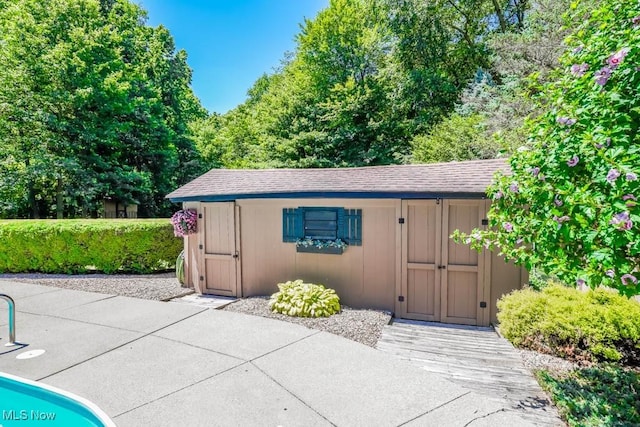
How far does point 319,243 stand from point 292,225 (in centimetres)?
73

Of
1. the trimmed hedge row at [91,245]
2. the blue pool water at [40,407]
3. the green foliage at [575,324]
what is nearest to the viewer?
the blue pool water at [40,407]

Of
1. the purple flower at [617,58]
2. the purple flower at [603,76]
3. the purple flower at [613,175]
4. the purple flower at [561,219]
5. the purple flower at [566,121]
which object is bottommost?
the purple flower at [561,219]

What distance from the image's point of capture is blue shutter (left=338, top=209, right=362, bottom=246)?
6688mm

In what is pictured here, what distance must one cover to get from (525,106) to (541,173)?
11.4 metres

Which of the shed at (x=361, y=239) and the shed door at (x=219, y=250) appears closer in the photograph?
the shed at (x=361, y=239)

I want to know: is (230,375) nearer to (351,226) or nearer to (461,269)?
(351,226)

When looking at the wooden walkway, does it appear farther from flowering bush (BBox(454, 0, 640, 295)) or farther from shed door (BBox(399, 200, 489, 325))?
flowering bush (BBox(454, 0, 640, 295))

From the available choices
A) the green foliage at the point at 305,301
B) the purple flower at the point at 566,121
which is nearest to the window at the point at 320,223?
the green foliage at the point at 305,301

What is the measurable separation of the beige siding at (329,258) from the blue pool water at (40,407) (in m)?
4.12

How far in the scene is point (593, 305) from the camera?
14.9 ft

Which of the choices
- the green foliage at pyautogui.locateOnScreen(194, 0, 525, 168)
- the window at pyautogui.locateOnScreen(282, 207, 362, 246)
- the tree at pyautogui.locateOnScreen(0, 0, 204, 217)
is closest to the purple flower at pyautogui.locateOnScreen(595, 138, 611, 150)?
the window at pyautogui.locateOnScreen(282, 207, 362, 246)

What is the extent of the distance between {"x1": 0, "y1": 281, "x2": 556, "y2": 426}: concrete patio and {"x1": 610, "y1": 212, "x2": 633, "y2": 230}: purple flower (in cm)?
195

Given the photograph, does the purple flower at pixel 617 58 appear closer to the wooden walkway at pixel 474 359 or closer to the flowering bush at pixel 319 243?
the wooden walkway at pixel 474 359

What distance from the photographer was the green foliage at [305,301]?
19.7 ft
